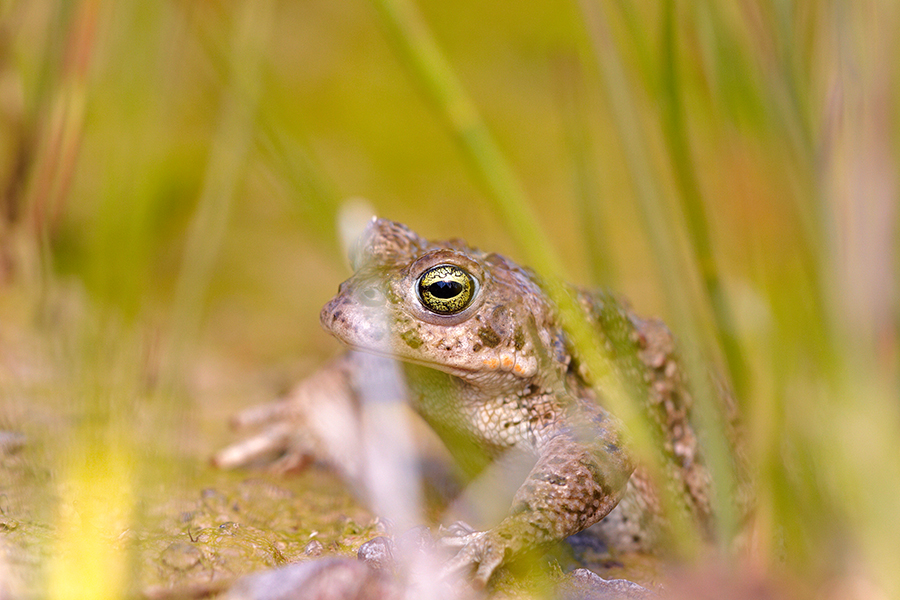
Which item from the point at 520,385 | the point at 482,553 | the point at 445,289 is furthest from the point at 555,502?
the point at 445,289

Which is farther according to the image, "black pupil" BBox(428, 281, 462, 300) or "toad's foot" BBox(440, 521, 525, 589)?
"black pupil" BBox(428, 281, 462, 300)

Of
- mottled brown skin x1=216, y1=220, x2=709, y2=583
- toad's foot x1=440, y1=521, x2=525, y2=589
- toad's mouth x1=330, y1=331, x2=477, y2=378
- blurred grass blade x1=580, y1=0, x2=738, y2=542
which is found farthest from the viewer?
toad's mouth x1=330, y1=331, x2=477, y2=378

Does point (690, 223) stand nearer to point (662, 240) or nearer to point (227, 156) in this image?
point (662, 240)

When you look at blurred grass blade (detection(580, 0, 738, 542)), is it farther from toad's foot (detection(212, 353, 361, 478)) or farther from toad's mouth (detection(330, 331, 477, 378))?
toad's foot (detection(212, 353, 361, 478))

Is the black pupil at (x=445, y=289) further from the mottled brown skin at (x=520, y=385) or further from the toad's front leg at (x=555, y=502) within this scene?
the toad's front leg at (x=555, y=502)

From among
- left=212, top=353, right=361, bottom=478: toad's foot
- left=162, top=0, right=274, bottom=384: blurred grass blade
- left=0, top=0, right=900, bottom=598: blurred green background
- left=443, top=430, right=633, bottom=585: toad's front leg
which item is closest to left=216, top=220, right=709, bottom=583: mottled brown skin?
left=443, top=430, right=633, bottom=585: toad's front leg

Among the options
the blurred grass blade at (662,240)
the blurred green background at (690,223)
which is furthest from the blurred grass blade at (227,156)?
the blurred grass blade at (662,240)

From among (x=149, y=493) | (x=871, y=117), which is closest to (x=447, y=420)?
(x=149, y=493)

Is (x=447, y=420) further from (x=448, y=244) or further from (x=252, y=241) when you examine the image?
(x=252, y=241)

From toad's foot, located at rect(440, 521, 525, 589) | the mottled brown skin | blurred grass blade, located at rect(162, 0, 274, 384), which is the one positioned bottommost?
toad's foot, located at rect(440, 521, 525, 589)
